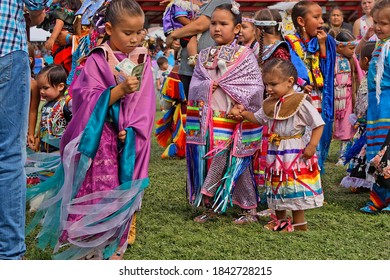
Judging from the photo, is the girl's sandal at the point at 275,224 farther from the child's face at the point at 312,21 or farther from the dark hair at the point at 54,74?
the dark hair at the point at 54,74

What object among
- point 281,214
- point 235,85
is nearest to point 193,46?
point 235,85

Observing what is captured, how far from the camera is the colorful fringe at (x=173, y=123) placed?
7.76 metres

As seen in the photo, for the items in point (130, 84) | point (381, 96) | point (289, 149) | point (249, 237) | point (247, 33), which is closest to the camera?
point (130, 84)

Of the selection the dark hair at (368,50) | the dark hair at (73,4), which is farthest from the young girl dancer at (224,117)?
the dark hair at (73,4)

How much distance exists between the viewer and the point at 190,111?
15.2 ft

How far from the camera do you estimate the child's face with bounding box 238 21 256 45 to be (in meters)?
5.37

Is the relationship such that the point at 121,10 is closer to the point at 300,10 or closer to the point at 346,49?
the point at 300,10

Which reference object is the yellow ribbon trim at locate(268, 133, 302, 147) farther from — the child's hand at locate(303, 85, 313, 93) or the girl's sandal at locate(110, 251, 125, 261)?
the girl's sandal at locate(110, 251, 125, 261)

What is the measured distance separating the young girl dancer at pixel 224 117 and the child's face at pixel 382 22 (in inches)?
41.6

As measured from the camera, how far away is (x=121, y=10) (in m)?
3.56

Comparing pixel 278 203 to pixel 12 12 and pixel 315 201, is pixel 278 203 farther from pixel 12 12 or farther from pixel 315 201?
pixel 12 12

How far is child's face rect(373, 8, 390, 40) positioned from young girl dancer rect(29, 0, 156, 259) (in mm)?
2083

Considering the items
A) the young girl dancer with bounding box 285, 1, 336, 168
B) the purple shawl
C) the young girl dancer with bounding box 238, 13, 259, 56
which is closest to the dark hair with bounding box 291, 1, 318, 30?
the young girl dancer with bounding box 285, 1, 336, 168

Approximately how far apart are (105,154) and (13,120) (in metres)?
0.55
